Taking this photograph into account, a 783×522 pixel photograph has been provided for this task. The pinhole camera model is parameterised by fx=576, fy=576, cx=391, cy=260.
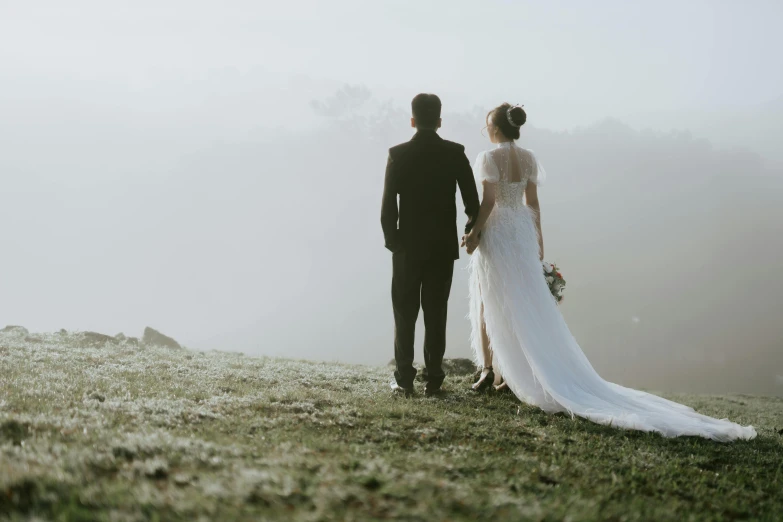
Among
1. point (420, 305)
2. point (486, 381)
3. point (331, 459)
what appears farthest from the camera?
point (486, 381)

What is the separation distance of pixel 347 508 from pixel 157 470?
1392 millimetres

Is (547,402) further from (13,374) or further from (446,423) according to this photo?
(13,374)

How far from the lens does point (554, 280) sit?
877 cm

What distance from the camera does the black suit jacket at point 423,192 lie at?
26.2ft

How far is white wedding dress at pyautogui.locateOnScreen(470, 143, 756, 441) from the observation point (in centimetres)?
755

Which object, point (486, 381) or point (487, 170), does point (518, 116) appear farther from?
point (486, 381)

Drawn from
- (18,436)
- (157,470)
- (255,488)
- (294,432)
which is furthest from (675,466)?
(18,436)

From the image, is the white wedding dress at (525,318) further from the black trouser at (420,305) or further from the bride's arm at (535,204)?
the black trouser at (420,305)

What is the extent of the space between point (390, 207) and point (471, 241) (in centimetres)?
143

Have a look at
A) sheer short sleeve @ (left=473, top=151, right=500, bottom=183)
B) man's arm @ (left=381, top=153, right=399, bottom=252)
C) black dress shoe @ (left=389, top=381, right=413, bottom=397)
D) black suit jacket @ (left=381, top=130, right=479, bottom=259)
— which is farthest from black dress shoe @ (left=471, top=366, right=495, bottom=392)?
sheer short sleeve @ (left=473, top=151, right=500, bottom=183)

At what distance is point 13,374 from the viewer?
8.23 meters

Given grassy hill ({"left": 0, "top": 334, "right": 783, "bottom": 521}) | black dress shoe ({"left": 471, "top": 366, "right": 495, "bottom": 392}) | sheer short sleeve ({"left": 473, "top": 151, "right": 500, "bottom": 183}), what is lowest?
grassy hill ({"left": 0, "top": 334, "right": 783, "bottom": 521})

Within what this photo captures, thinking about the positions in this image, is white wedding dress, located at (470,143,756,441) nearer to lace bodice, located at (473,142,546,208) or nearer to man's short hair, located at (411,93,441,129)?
lace bodice, located at (473,142,546,208)

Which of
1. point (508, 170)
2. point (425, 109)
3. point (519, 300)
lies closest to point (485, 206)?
point (508, 170)
